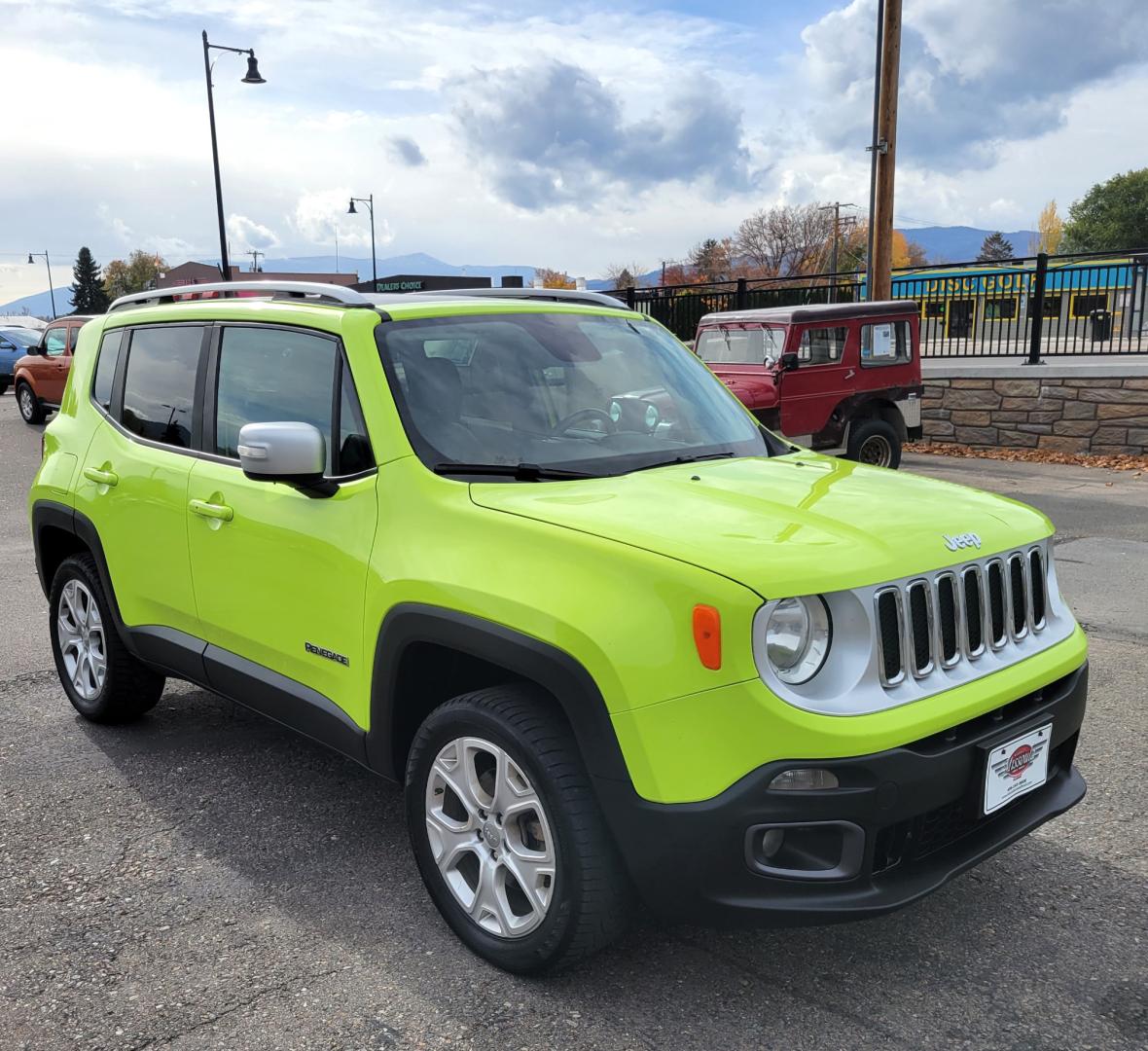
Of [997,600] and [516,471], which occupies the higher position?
[516,471]

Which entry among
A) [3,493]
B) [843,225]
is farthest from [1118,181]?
[3,493]

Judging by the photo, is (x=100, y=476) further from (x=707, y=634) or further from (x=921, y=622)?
(x=921, y=622)

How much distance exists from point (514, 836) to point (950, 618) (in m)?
Result: 1.24

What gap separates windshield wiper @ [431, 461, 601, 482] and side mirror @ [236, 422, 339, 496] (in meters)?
0.36

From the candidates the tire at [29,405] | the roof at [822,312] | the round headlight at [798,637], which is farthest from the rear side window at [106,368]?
the tire at [29,405]

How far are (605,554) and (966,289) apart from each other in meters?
15.2

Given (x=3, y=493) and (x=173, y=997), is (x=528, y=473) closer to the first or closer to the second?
(x=173, y=997)

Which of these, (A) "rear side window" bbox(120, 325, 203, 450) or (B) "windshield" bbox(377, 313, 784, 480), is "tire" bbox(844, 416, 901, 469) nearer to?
(B) "windshield" bbox(377, 313, 784, 480)

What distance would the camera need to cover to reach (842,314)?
12.0 m

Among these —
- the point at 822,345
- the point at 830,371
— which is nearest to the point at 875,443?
the point at 830,371

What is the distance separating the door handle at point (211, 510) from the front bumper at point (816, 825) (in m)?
1.78

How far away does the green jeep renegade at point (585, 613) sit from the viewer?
7.93 feet

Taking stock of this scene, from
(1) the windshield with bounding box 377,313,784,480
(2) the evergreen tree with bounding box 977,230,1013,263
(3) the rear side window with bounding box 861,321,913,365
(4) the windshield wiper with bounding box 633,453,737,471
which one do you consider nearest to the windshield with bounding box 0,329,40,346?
(3) the rear side window with bounding box 861,321,913,365

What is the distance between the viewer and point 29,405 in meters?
19.9
